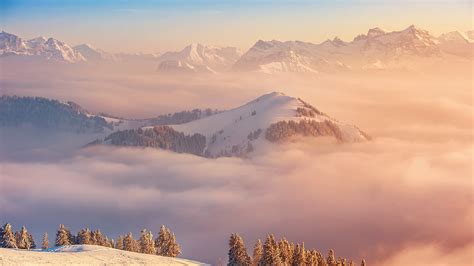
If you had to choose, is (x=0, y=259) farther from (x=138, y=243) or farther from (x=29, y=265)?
(x=138, y=243)

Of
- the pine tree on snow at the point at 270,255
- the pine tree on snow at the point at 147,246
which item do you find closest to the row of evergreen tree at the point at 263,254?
the pine tree on snow at the point at 270,255

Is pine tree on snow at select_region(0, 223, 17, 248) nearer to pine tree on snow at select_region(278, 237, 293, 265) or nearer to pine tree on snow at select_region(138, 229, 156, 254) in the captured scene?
pine tree on snow at select_region(138, 229, 156, 254)

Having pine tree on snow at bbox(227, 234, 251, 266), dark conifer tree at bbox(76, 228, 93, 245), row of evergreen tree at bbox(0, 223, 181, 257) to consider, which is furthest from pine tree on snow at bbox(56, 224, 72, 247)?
pine tree on snow at bbox(227, 234, 251, 266)

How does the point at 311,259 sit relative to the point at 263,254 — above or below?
below

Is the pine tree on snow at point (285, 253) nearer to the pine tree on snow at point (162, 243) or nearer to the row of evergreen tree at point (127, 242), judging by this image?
the row of evergreen tree at point (127, 242)

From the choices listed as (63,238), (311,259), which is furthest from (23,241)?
(311,259)

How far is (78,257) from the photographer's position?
117 metres

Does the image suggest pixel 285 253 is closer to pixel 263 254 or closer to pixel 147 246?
pixel 263 254

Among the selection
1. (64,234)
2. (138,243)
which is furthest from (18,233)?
(138,243)

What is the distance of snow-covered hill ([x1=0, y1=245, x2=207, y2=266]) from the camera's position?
110 metres

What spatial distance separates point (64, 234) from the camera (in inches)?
6033

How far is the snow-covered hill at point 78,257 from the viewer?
11000cm

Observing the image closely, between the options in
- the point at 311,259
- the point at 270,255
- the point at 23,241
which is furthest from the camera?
the point at 23,241

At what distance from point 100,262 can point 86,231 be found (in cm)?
4518
